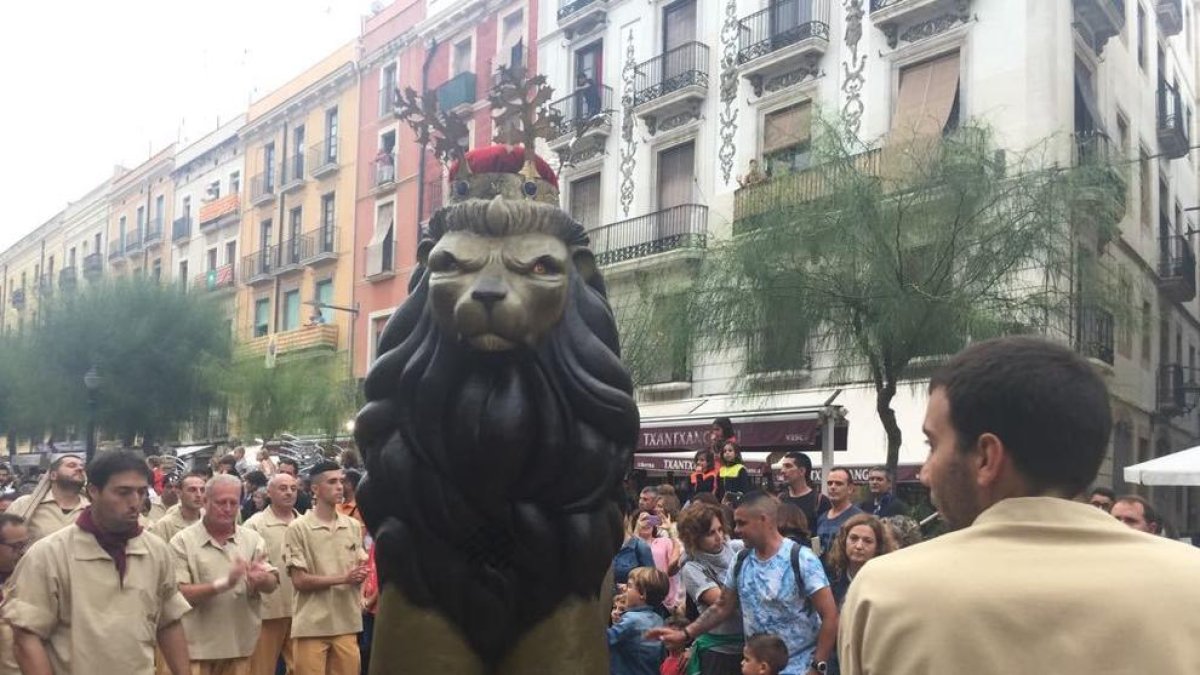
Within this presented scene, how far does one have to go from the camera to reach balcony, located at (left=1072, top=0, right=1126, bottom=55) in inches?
648

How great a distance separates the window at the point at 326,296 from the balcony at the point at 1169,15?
20501 millimetres

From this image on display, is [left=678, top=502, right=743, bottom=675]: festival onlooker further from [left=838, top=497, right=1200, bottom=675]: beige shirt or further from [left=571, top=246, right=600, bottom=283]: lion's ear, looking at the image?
[left=838, top=497, right=1200, bottom=675]: beige shirt

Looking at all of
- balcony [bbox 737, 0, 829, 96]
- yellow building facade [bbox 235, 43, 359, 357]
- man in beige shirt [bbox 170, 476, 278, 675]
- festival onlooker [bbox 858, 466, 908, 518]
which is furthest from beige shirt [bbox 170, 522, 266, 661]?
yellow building facade [bbox 235, 43, 359, 357]

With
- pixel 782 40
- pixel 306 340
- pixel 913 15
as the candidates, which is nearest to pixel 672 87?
pixel 782 40

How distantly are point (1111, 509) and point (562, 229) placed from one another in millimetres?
4628

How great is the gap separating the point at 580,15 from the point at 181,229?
20.8 metres

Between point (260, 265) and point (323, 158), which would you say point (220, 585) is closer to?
point (323, 158)

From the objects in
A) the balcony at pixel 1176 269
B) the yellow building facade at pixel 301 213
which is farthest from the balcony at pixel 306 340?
the balcony at pixel 1176 269

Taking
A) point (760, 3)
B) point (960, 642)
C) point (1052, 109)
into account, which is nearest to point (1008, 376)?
point (960, 642)

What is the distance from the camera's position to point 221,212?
36062mm

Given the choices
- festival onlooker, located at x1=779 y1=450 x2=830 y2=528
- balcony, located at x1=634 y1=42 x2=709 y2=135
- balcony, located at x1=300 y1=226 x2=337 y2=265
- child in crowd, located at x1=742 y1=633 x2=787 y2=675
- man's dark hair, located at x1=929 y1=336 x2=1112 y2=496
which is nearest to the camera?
man's dark hair, located at x1=929 y1=336 x2=1112 y2=496

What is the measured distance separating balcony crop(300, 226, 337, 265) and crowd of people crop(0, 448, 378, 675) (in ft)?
73.9

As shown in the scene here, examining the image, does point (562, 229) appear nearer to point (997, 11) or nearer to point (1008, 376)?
point (1008, 376)

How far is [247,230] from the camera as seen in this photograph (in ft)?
115
